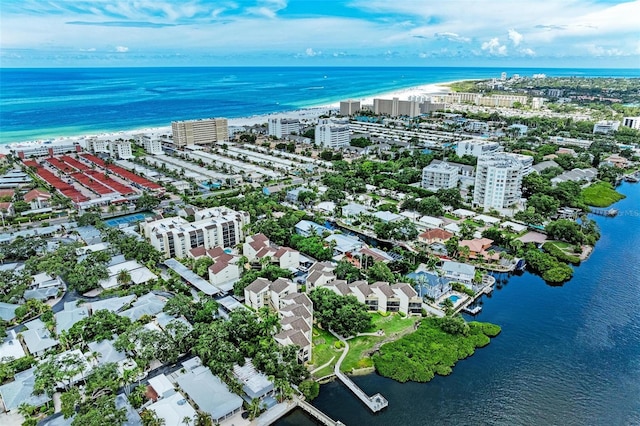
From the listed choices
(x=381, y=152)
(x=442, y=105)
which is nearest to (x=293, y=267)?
(x=381, y=152)

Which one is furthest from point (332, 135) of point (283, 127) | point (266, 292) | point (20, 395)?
point (20, 395)

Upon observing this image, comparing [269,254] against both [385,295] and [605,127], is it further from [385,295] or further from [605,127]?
[605,127]

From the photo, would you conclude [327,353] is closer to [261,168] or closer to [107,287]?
[107,287]

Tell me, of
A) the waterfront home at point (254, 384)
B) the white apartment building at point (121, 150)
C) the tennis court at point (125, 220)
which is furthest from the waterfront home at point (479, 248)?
the white apartment building at point (121, 150)

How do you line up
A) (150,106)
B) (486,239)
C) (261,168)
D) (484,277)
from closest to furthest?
(484,277) < (486,239) < (261,168) < (150,106)

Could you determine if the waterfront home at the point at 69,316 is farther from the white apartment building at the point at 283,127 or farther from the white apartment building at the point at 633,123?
the white apartment building at the point at 633,123

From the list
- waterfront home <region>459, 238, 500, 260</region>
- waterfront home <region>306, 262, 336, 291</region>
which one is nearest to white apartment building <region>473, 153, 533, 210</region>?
waterfront home <region>459, 238, 500, 260</region>

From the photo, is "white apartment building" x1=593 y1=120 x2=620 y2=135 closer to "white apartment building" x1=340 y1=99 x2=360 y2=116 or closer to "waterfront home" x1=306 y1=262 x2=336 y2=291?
"white apartment building" x1=340 y1=99 x2=360 y2=116
